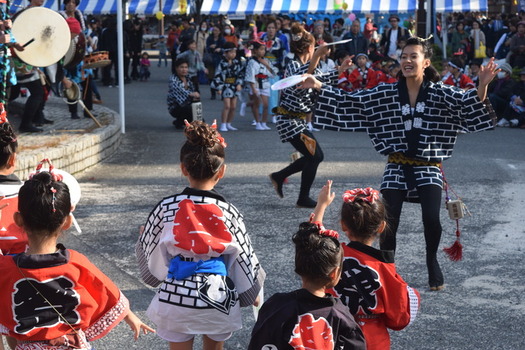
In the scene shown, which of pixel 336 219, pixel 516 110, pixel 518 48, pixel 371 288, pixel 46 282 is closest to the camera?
pixel 46 282

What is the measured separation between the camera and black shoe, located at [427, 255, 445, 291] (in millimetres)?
5312

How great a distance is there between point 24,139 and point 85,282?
21.9 ft

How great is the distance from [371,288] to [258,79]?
33.3ft

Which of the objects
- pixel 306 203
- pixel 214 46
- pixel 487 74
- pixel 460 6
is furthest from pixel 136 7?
pixel 487 74

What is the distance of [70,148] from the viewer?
8.84 meters

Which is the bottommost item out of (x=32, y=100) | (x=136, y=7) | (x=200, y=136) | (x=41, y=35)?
(x=32, y=100)

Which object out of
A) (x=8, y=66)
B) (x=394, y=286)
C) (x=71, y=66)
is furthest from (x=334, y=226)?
(x=71, y=66)

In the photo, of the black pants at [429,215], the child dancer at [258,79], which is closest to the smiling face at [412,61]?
the black pants at [429,215]

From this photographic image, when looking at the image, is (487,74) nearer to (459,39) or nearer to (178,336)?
(178,336)

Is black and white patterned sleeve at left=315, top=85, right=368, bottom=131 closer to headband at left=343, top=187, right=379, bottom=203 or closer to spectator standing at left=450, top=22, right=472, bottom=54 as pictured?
headband at left=343, top=187, right=379, bottom=203

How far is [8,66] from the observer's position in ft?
29.1

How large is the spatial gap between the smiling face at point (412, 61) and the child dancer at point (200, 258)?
6.38 ft

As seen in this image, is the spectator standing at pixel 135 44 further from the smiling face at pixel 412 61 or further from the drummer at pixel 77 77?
the smiling face at pixel 412 61

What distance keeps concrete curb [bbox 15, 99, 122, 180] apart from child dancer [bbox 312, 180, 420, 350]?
5.03 metres
